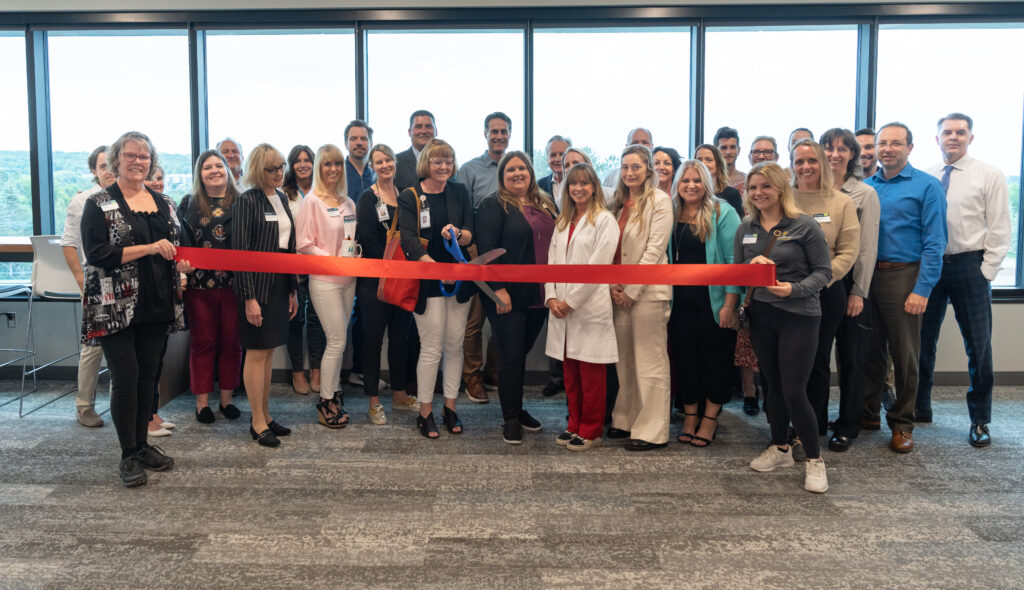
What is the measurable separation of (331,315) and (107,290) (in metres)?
1.15

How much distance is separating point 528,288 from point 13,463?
8.93 ft

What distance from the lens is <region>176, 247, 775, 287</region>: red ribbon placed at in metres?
3.35

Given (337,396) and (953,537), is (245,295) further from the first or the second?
(953,537)

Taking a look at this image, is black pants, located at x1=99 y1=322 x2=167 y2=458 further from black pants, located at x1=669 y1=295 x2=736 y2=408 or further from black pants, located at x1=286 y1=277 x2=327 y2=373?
black pants, located at x1=669 y1=295 x2=736 y2=408

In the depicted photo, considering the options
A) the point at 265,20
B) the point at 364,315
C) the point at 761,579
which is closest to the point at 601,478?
the point at 761,579

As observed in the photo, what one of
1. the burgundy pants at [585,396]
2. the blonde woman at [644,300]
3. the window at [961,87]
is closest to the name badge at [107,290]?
the burgundy pants at [585,396]

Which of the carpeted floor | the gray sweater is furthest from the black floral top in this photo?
the gray sweater

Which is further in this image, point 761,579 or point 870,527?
point 870,527

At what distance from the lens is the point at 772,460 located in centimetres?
346

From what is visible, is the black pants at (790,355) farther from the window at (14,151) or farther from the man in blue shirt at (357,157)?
the window at (14,151)

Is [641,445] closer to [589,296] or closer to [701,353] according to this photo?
[701,353]

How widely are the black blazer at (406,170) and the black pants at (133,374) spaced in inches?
73.2

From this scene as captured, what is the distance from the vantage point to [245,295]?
3623 mm

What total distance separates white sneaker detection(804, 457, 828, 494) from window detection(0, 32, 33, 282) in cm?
578
